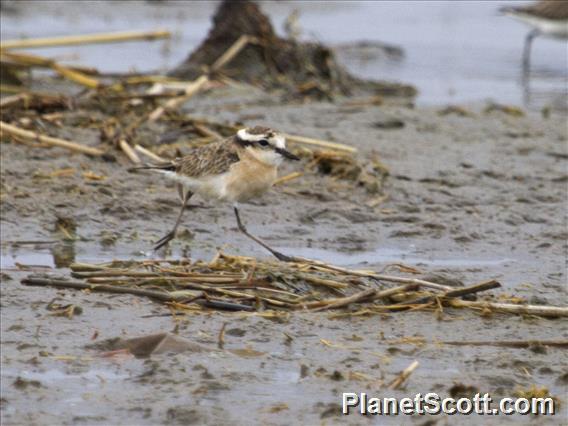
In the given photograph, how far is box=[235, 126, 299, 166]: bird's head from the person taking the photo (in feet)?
25.5

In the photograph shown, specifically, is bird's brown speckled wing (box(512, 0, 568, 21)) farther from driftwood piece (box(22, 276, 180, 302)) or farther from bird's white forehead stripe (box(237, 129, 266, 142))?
driftwood piece (box(22, 276, 180, 302))

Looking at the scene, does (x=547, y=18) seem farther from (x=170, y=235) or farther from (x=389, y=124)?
(x=170, y=235)

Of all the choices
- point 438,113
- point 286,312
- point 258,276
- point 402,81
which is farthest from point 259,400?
point 402,81

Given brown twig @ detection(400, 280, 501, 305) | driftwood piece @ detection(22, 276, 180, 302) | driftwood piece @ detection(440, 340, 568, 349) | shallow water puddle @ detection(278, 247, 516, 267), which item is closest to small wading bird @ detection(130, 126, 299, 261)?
shallow water puddle @ detection(278, 247, 516, 267)

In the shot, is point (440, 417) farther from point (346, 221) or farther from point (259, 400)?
point (346, 221)

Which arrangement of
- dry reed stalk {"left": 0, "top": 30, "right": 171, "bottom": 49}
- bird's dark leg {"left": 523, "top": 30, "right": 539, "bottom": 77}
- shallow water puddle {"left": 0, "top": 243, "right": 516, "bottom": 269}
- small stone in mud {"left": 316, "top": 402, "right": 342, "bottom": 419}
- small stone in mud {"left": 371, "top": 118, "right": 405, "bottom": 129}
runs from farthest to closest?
bird's dark leg {"left": 523, "top": 30, "right": 539, "bottom": 77} < small stone in mud {"left": 371, "top": 118, "right": 405, "bottom": 129} < dry reed stalk {"left": 0, "top": 30, "right": 171, "bottom": 49} < shallow water puddle {"left": 0, "top": 243, "right": 516, "bottom": 269} < small stone in mud {"left": 316, "top": 402, "right": 342, "bottom": 419}

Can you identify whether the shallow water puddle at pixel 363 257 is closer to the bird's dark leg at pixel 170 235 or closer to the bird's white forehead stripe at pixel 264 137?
the bird's dark leg at pixel 170 235

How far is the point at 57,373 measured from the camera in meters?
5.95

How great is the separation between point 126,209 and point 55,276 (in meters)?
1.94

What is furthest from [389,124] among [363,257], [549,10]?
[549,10]

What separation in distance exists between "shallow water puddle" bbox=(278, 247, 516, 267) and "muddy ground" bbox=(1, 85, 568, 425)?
0.02 meters

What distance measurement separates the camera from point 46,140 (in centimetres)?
1016

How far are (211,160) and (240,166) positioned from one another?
0.26 metres

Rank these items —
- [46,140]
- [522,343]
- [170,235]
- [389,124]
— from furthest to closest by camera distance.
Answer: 1. [389,124]
2. [46,140]
3. [170,235]
4. [522,343]
